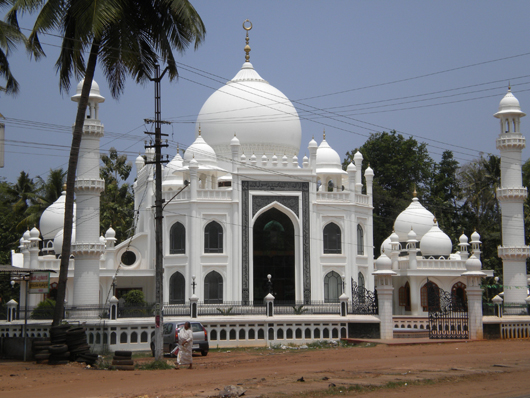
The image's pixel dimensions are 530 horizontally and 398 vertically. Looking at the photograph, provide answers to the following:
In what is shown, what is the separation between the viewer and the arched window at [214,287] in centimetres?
3297

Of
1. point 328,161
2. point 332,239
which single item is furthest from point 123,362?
point 328,161

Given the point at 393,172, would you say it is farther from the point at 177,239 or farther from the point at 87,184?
the point at 87,184

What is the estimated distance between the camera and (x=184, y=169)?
34.9 meters

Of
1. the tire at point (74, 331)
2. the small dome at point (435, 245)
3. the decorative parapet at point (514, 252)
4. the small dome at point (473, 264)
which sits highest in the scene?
the small dome at point (435, 245)

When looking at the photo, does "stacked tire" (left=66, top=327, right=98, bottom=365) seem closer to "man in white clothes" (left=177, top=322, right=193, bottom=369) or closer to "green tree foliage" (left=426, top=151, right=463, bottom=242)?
"man in white clothes" (left=177, top=322, right=193, bottom=369)

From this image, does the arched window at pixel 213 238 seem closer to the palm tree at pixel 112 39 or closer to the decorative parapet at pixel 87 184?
the decorative parapet at pixel 87 184

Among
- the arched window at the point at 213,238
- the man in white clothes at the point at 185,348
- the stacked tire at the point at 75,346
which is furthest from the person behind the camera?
the arched window at the point at 213,238


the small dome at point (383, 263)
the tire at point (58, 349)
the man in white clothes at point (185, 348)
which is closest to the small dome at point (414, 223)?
the small dome at point (383, 263)

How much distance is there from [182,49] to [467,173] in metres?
35.7

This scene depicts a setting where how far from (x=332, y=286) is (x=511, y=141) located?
1137 cm

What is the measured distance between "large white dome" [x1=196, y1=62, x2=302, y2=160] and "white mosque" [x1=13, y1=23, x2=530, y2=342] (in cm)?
8

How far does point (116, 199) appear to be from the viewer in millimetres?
48344

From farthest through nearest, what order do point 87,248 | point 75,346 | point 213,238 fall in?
point 213,238
point 87,248
point 75,346

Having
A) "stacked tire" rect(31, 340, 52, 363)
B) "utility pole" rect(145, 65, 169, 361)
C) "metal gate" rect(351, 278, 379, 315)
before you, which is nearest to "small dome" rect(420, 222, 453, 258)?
"metal gate" rect(351, 278, 379, 315)
